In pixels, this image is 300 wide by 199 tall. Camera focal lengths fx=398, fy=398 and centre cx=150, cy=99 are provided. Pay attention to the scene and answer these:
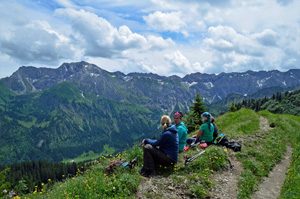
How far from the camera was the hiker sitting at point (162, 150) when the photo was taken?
19266 mm

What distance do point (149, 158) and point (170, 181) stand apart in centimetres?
169

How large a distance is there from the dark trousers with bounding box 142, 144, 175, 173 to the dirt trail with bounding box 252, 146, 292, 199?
15.2 feet

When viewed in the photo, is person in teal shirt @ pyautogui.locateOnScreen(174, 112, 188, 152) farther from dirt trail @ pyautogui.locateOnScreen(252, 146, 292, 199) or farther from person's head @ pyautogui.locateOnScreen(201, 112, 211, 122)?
dirt trail @ pyautogui.locateOnScreen(252, 146, 292, 199)

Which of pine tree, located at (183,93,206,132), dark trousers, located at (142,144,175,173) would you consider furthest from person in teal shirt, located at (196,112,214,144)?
pine tree, located at (183,93,206,132)

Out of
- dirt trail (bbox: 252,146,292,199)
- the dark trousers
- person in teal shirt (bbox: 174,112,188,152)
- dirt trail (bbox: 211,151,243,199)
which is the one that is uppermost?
person in teal shirt (bbox: 174,112,188,152)

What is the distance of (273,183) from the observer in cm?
2156

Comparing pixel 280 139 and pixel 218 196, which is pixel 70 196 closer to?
pixel 218 196

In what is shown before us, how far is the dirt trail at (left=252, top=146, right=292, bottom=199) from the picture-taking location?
63.0ft

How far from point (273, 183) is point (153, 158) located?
23.1 feet

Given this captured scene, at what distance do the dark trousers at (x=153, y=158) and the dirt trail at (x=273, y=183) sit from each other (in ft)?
15.2

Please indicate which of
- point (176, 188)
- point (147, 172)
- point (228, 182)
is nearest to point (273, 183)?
point (228, 182)

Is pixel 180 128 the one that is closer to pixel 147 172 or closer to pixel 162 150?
pixel 162 150

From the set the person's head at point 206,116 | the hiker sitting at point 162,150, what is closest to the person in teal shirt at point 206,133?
the person's head at point 206,116

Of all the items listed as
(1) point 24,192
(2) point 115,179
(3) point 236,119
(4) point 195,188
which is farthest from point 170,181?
(3) point 236,119
